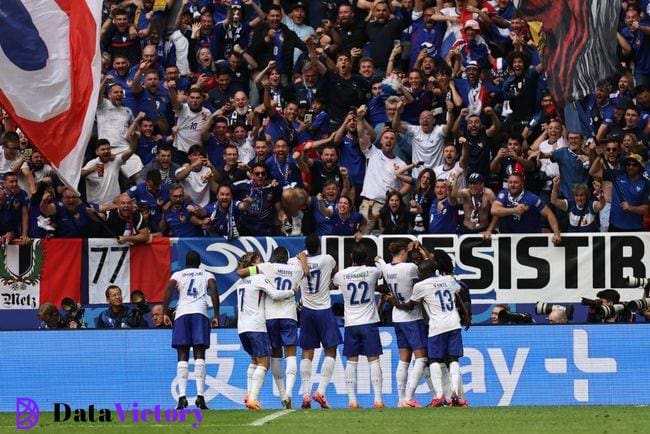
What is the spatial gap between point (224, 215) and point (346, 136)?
233 cm

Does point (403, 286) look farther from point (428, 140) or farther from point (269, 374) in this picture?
point (428, 140)

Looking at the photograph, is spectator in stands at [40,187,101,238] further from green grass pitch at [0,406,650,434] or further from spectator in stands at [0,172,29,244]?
green grass pitch at [0,406,650,434]

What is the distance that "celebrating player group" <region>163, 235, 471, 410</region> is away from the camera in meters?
18.0

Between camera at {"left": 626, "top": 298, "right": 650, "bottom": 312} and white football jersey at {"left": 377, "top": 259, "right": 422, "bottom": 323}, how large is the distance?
→ 9.72ft

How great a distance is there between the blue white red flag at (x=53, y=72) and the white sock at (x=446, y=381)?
4.88 metres

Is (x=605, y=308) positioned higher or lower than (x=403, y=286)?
lower

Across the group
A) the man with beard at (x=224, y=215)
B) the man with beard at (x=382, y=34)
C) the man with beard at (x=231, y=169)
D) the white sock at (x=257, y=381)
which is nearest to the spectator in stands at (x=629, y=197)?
the man with beard at (x=382, y=34)

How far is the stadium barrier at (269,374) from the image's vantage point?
19906 millimetres

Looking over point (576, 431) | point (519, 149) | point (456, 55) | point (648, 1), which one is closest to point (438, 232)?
point (519, 149)

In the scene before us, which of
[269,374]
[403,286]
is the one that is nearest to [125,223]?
[269,374]

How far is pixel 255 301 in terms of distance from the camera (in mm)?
18234

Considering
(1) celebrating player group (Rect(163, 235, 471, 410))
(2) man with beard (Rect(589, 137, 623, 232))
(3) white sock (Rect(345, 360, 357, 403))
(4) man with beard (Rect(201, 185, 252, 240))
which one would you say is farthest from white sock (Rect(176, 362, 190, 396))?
(2) man with beard (Rect(589, 137, 623, 232))

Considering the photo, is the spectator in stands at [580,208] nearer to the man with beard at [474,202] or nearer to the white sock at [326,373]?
the man with beard at [474,202]

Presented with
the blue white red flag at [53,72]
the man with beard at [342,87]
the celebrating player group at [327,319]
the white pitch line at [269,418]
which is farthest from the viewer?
the man with beard at [342,87]
